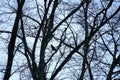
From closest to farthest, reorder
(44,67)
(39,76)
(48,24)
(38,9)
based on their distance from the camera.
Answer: (39,76) < (44,67) < (48,24) < (38,9)

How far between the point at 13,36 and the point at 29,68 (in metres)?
4.07

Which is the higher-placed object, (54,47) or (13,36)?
(54,47)

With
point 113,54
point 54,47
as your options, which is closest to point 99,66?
point 113,54

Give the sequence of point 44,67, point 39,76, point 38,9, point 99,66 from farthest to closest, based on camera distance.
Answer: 1. point 99,66
2. point 38,9
3. point 44,67
4. point 39,76

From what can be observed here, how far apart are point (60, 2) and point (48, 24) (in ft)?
3.34

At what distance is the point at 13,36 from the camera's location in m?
5.07

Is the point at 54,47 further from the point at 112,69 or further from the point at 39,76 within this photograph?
the point at 112,69

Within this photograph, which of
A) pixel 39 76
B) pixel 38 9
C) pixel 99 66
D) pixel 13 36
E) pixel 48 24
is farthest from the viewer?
pixel 99 66

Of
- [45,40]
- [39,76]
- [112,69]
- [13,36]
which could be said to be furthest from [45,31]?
[13,36]

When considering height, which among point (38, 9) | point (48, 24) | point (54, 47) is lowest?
point (54, 47)

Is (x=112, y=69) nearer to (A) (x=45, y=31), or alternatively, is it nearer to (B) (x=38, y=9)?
(A) (x=45, y=31)

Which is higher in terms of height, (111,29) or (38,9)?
(38,9)

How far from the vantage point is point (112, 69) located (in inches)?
359

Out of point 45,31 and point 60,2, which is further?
point 60,2
